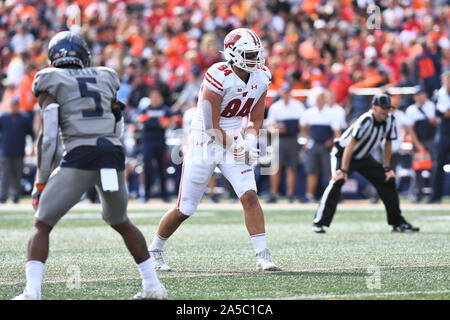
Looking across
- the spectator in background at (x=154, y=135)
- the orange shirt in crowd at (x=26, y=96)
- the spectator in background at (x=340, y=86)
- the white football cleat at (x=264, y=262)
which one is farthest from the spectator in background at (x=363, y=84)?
the white football cleat at (x=264, y=262)

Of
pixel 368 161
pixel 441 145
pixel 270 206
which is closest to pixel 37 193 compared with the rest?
pixel 368 161

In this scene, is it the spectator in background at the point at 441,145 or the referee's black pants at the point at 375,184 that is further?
the spectator in background at the point at 441,145

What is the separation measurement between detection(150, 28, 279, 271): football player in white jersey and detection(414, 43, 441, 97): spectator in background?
9.96m

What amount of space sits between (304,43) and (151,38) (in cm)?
419

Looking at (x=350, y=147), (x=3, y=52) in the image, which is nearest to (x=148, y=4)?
(x=3, y=52)

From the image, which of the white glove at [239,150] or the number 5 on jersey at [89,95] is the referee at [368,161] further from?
the number 5 on jersey at [89,95]

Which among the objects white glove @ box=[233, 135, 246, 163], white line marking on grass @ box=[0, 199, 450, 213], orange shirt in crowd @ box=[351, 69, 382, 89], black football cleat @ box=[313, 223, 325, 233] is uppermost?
orange shirt in crowd @ box=[351, 69, 382, 89]

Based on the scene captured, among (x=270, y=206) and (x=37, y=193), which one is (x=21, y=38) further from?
(x=37, y=193)

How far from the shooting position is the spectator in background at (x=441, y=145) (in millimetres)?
15562

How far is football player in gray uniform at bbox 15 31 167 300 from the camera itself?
5434mm

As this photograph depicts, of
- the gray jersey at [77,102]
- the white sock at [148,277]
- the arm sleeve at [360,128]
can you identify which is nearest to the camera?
the gray jersey at [77,102]

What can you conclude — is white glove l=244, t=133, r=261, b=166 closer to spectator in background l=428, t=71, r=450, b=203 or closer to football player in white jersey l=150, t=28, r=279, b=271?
football player in white jersey l=150, t=28, r=279, b=271

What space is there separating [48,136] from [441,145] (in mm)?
11508

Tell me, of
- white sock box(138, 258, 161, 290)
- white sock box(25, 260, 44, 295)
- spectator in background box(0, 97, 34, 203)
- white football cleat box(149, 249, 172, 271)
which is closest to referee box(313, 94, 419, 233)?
white football cleat box(149, 249, 172, 271)
